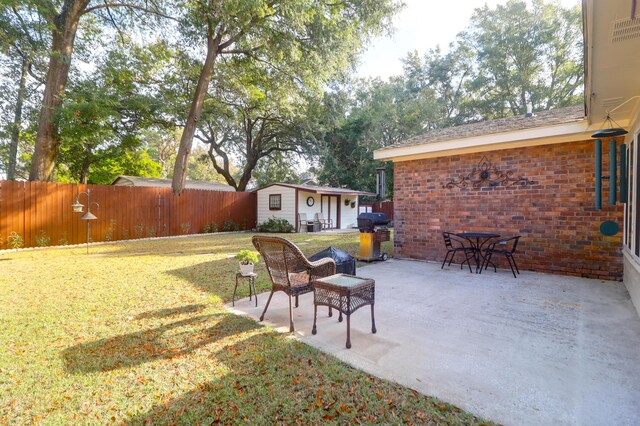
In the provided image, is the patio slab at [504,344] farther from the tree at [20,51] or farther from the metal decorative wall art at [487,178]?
the tree at [20,51]

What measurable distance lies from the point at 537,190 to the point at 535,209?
0.35 meters

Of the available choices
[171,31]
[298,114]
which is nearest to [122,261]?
[171,31]

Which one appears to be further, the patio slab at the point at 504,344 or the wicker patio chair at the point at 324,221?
the wicker patio chair at the point at 324,221

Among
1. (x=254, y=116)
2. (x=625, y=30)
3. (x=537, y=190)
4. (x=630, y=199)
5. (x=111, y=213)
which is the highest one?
(x=254, y=116)

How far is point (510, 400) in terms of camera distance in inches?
79.3

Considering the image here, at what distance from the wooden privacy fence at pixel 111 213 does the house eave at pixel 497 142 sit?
9072 mm

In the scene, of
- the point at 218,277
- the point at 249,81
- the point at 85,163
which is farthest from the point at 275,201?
the point at 85,163

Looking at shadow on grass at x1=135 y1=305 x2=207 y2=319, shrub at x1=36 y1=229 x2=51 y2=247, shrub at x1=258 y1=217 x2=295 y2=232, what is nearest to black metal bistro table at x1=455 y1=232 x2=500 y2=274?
shadow on grass at x1=135 y1=305 x2=207 y2=319

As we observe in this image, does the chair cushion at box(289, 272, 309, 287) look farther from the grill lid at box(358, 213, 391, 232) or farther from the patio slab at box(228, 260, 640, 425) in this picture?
the grill lid at box(358, 213, 391, 232)

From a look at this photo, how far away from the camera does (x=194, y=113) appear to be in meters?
12.7

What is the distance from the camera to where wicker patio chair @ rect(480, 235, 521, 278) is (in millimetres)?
5496

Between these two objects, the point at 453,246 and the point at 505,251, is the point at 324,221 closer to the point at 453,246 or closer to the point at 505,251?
the point at 453,246

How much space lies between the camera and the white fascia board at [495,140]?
203 inches

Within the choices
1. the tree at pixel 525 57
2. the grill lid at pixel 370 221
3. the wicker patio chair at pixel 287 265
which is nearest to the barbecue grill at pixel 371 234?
A: the grill lid at pixel 370 221
